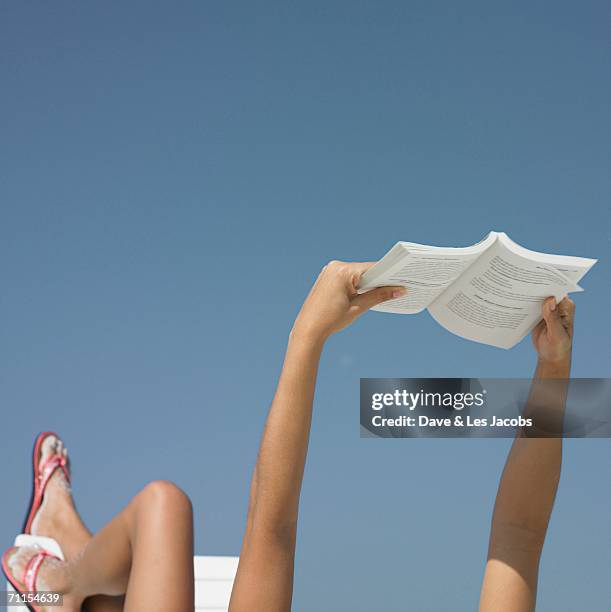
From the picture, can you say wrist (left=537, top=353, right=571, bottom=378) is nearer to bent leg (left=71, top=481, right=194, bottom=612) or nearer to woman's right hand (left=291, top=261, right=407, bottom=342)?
woman's right hand (left=291, top=261, right=407, bottom=342)

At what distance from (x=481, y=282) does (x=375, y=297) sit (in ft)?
1.01

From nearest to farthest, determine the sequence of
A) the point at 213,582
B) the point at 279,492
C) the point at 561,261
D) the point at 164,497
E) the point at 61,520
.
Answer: the point at 279,492 < the point at 164,497 < the point at 561,261 < the point at 61,520 < the point at 213,582

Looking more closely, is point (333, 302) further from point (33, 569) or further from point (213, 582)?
point (213, 582)

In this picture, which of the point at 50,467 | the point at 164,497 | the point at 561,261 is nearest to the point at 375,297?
the point at 561,261

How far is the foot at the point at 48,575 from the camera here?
5.50ft

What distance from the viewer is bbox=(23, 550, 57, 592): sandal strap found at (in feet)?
6.01

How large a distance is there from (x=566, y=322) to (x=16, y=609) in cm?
183

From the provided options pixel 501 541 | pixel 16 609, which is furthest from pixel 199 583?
pixel 501 541

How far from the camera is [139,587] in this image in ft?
4.52

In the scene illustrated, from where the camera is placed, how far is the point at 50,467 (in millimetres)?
2639

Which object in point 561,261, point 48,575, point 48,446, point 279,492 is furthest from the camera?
point 48,446

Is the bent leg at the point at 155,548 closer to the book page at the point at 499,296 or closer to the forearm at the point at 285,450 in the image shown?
the forearm at the point at 285,450

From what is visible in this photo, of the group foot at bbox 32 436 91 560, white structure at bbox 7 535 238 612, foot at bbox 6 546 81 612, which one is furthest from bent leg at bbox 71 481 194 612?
white structure at bbox 7 535 238 612

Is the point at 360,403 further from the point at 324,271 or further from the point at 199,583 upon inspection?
the point at 199,583
